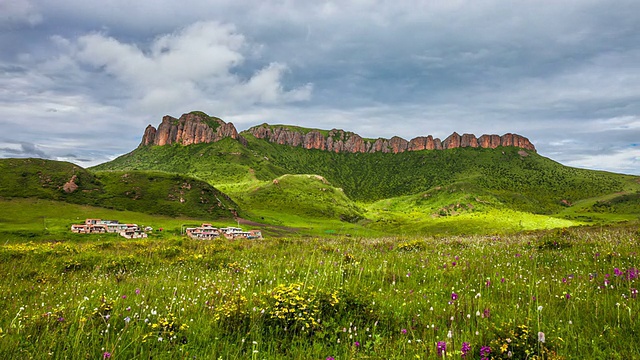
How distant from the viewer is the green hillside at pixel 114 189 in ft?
352

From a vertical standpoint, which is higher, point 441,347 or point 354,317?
point 441,347

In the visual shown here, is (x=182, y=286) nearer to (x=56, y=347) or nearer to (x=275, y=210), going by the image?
(x=56, y=347)

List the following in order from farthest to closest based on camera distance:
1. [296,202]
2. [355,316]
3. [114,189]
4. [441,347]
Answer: [296,202] < [114,189] < [355,316] < [441,347]

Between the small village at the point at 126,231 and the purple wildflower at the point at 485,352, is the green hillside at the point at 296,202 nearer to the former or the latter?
the small village at the point at 126,231

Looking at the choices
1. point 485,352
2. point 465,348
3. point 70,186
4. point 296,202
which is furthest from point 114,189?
point 485,352

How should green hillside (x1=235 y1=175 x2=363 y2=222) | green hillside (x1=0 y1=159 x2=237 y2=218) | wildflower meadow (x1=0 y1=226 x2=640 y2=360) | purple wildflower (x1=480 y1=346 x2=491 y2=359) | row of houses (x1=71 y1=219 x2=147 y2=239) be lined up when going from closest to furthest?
purple wildflower (x1=480 y1=346 x2=491 y2=359) → wildflower meadow (x1=0 y1=226 x2=640 y2=360) → row of houses (x1=71 y1=219 x2=147 y2=239) → green hillside (x1=0 y1=159 x2=237 y2=218) → green hillside (x1=235 y1=175 x2=363 y2=222)

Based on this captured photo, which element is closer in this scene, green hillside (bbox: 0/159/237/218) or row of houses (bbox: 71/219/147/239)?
row of houses (bbox: 71/219/147/239)

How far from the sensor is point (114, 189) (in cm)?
12388

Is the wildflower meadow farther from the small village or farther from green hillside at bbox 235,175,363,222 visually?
green hillside at bbox 235,175,363,222

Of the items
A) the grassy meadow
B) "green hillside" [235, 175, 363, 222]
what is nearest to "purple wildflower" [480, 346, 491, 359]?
the grassy meadow

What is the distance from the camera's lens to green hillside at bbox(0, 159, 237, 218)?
10725 centimetres

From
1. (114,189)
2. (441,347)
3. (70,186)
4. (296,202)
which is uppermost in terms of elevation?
(441,347)

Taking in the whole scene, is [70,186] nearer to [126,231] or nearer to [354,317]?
[126,231]

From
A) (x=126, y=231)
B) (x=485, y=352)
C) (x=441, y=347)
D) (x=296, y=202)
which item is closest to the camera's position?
(x=485, y=352)
